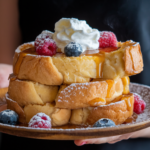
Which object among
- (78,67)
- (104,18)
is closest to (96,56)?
(78,67)

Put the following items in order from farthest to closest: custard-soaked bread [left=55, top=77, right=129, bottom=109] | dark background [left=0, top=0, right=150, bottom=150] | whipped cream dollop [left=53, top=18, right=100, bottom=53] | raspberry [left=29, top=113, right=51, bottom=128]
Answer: dark background [left=0, top=0, right=150, bottom=150], whipped cream dollop [left=53, top=18, right=100, bottom=53], custard-soaked bread [left=55, top=77, right=129, bottom=109], raspberry [left=29, top=113, right=51, bottom=128]

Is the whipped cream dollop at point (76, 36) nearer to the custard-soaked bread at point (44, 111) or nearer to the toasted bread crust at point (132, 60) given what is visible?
the toasted bread crust at point (132, 60)

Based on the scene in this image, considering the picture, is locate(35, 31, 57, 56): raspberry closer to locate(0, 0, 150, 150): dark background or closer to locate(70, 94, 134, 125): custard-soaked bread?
locate(70, 94, 134, 125): custard-soaked bread

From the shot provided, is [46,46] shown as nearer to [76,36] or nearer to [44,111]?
[76,36]

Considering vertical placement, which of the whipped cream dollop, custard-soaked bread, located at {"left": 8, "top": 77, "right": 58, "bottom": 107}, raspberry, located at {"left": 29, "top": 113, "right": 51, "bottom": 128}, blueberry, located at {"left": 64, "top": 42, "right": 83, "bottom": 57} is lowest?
raspberry, located at {"left": 29, "top": 113, "right": 51, "bottom": 128}

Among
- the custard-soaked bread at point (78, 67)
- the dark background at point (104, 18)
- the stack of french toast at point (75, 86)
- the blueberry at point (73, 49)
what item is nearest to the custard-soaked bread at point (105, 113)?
the stack of french toast at point (75, 86)

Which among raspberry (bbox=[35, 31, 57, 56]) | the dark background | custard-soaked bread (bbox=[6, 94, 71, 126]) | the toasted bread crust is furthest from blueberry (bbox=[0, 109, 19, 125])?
the dark background
